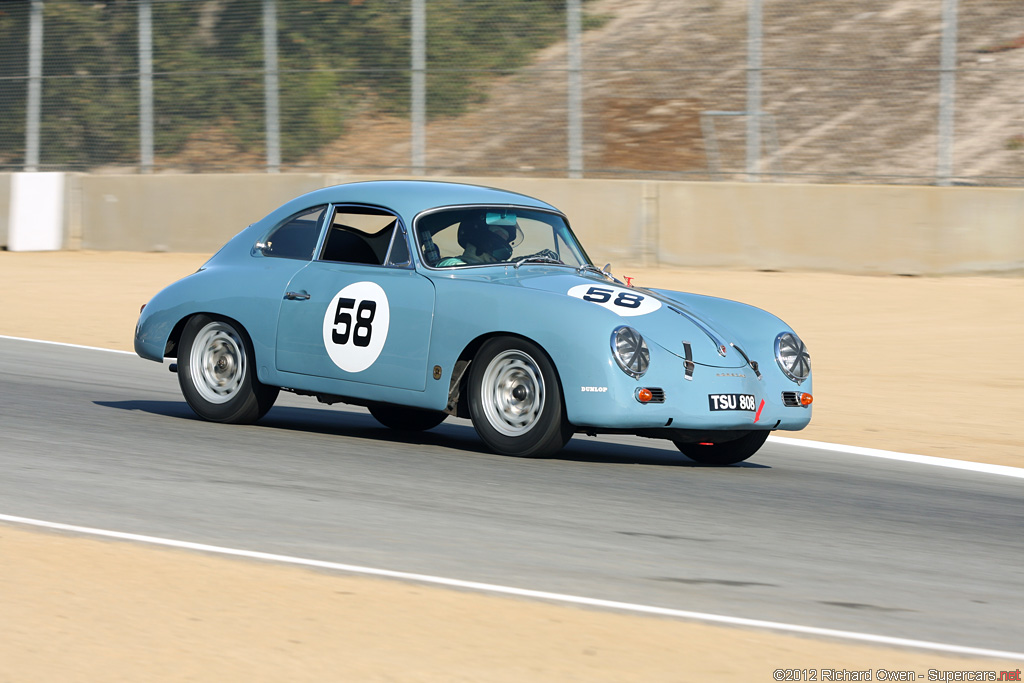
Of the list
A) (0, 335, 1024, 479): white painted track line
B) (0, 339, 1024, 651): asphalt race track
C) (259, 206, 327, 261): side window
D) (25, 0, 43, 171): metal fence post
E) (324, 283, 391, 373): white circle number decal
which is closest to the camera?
(0, 339, 1024, 651): asphalt race track

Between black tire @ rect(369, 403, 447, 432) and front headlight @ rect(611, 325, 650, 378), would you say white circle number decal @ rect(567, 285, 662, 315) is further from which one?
black tire @ rect(369, 403, 447, 432)

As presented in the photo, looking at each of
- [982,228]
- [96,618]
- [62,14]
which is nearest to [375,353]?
[96,618]

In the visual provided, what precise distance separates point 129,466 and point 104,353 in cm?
554

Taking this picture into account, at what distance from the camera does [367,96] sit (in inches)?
758

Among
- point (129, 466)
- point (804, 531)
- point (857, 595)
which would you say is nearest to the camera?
point (857, 595)

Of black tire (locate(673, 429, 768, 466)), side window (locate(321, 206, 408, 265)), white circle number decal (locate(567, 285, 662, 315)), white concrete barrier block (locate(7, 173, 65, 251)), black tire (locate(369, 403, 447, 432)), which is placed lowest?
black tire (locate(673, 429, 768, 466))

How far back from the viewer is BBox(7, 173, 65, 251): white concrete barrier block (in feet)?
68.2

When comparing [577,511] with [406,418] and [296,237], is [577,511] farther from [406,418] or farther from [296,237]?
[296,237]

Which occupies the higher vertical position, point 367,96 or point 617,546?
point 367,96

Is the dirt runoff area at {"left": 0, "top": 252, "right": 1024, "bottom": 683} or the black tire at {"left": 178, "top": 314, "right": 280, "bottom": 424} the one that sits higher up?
the black tire at {"left": 178, "top": 314, "right": 280, "bottom": 424}

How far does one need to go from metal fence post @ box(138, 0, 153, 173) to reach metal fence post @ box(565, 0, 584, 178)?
6713 mm

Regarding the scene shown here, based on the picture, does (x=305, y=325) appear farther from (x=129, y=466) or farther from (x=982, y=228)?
(x=982, y=228)

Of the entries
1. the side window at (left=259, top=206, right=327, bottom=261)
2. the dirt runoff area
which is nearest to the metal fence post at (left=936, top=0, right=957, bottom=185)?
the side window at (left=259, top=206, right=327, bottom=261)

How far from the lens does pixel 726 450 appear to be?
8.03m
